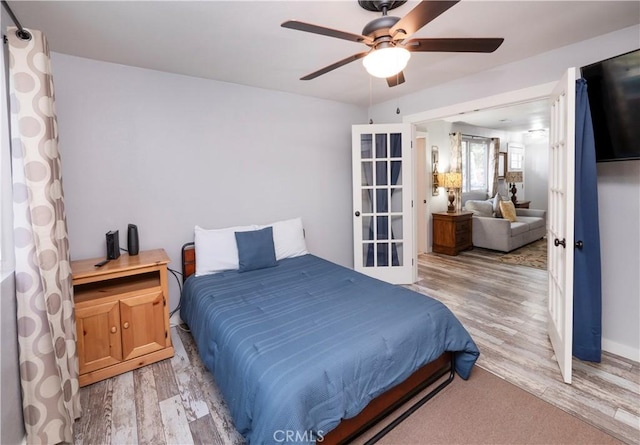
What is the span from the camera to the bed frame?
157 centimetres

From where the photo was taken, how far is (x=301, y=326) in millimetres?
1789

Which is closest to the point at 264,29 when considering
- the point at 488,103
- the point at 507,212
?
the point at 488,103

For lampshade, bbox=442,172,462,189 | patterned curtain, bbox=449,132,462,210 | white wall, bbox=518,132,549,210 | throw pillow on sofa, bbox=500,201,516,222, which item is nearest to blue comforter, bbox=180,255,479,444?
lampshade, bbox=442,172,462,189

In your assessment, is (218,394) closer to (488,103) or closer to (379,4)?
(379,4)

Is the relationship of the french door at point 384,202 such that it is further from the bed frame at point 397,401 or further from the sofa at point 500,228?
the sofa at point 500,228

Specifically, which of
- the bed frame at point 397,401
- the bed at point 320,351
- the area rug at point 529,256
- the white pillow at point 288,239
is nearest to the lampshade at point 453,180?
the area rug at point 529,256

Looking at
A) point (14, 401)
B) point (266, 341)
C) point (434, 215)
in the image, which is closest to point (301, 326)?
point (266, 341)

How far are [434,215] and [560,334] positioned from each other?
353 cm

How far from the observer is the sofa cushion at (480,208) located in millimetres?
5871

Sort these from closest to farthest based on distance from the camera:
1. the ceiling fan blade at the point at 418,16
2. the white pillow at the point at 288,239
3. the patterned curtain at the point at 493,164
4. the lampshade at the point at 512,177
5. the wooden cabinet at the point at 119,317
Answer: the ceiling fan blade at the point at 418,16, the wooden cabinet at the point at 119,317, the white pillow at the point at 288,239, the patterned curtain at the point at 493,164, the lampshade at the point at 512,177

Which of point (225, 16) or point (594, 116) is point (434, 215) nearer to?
point (594, 116)

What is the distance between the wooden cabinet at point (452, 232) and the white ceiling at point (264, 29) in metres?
2.86

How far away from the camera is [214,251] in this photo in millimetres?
2865

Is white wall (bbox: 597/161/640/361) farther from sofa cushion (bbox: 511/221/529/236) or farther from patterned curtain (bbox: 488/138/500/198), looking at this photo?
patterned curtain (bbox: 488/138/500/198)
